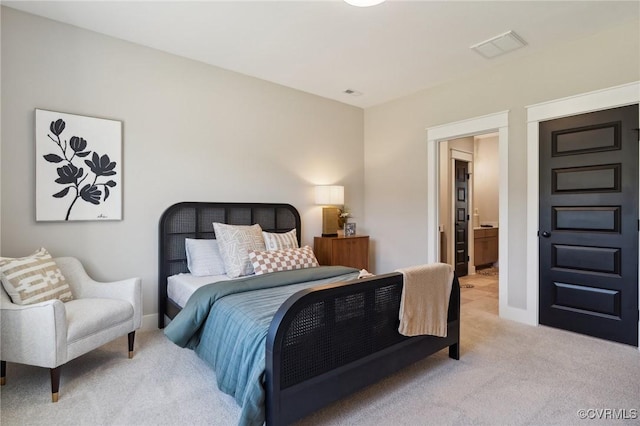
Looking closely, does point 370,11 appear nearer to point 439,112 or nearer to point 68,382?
point 439,112

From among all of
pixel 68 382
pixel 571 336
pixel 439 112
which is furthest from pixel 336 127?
pixel 68 382

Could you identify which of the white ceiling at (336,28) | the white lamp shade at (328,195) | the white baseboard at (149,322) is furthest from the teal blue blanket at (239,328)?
the white ceiling at (336,28)

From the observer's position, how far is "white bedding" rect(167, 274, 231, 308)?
287cm

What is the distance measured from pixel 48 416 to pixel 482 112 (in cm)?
465

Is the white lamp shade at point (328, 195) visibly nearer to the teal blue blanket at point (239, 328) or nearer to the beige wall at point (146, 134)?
the beige wall at point (146, 134)

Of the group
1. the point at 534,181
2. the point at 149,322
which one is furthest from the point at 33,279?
the point at 534,181

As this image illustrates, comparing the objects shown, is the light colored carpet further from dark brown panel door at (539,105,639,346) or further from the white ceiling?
the white ceiling

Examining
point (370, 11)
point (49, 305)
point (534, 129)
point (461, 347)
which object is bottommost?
point (461, 347)

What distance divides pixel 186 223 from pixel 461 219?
187 inches

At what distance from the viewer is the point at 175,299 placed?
3.09m

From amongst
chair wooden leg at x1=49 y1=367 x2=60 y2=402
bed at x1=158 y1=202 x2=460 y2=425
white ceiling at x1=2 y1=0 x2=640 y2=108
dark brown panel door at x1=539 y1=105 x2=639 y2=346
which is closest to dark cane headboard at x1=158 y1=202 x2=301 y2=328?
chair wooden leg at x1=49 y1=367 x2=60 y2=402

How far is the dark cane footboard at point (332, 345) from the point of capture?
1658 mm

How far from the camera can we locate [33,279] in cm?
237

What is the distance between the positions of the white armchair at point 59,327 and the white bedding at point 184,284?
1.17 feet
